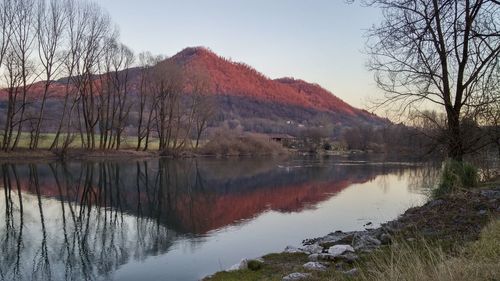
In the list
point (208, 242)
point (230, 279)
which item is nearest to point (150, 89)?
point (208, 242)

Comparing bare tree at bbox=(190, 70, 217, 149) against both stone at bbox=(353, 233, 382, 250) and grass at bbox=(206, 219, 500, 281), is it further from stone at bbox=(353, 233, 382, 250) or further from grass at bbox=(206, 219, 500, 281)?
grass at bbox=(206, 219, 500, 281)

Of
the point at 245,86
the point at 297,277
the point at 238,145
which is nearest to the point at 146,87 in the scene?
the point at 238,145

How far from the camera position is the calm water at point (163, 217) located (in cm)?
1087

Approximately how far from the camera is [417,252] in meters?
6.29

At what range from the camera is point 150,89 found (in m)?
55.4

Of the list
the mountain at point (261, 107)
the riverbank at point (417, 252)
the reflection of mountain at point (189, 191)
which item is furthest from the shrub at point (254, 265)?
→ the mountain at point (261, 107)

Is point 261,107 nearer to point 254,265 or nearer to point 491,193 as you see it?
point 491,193

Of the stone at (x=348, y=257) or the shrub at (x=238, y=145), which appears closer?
the stone at (x=348, y=257)

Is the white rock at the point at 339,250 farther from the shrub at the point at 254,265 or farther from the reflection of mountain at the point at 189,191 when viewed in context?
the reflection of mountain at the point at 189,191

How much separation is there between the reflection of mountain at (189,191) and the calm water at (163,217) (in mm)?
55

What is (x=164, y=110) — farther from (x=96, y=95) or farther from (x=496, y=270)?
(x=496, y=270)

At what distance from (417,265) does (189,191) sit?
69.3 feet

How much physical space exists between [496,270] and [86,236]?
12026 mm

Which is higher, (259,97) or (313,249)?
(259,97)
